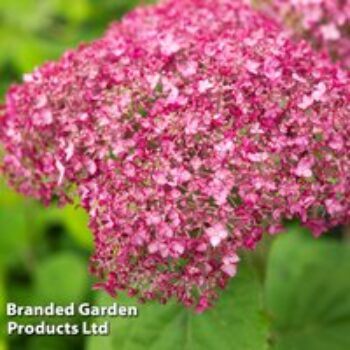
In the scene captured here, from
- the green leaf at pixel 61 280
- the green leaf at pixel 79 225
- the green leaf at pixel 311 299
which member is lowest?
the green leaf at pixel 311 299

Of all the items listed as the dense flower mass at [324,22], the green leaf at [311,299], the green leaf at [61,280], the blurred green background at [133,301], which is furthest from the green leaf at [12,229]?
the dense flower mass at [324,22]

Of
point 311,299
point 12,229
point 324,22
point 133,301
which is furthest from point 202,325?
point 12,229

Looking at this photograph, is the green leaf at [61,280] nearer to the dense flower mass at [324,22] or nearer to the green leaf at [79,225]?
the green leaf at [79,225]

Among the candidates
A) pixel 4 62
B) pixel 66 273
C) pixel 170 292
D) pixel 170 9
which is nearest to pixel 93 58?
pixel 170 9

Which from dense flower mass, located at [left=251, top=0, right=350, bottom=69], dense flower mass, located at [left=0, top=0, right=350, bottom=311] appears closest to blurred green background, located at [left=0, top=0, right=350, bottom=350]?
dense flower mass, located at [left=0, top=0, right=350, bottom=311]

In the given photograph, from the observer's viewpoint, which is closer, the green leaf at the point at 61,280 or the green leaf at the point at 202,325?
the green leaf at the point at 202,325

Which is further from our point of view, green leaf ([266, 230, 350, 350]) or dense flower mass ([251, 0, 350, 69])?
green leaf ([266, 230, 350, 350])

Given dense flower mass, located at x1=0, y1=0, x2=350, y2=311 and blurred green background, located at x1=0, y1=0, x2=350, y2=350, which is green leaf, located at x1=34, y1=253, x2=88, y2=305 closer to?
blurred green background, located at x1=0, y1=0, x2=350, y2=350
